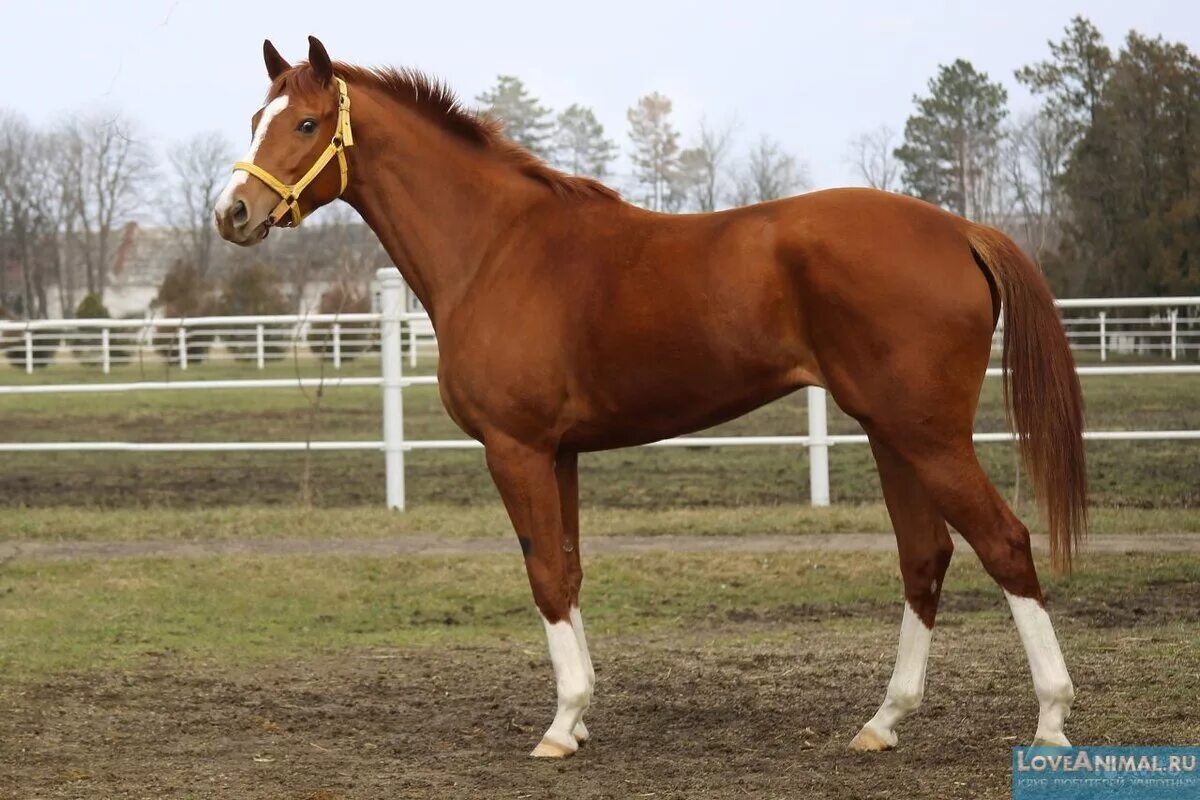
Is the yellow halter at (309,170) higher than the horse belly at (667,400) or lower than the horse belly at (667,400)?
higher

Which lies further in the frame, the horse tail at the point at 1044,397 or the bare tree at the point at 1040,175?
the bare tree at the point at 1040,175

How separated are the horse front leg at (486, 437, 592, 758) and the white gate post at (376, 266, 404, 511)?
5675 millimetres

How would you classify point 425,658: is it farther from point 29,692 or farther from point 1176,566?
point 1176,566

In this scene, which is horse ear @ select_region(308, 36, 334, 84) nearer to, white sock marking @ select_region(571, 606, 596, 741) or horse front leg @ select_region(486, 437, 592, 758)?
horse front leg @ select_region(486, 437, 592, 758)

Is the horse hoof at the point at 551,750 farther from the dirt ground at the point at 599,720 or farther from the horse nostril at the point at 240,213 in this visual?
the horse nostril at the point at 240,213

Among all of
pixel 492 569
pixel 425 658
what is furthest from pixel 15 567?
pixel 425 658

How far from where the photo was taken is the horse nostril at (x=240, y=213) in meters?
4.46

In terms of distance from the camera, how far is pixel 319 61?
460 centimetres

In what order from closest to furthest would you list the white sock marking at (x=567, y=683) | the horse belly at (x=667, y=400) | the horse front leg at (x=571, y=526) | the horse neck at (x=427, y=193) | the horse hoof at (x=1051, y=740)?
the horse hoof at (x=1051, y=740) → the horse belly at (x=667, y=400) → the white sock marking at (x=567, y=683) → the horse front leg at (x=571, y=526) → the horse neck at (x=427, y=193)

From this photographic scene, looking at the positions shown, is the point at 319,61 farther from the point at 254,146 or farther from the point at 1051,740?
the point at 1051,740

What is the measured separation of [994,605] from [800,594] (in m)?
1.06

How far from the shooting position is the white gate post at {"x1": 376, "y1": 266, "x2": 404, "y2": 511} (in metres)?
10.1

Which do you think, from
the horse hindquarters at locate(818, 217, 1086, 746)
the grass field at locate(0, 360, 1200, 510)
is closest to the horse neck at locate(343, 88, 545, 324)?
the horse hindquarters at locate(818, 217, 1086, 746)

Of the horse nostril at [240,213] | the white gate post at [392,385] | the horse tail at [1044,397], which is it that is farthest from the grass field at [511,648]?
the horse nostril at [240,213]
